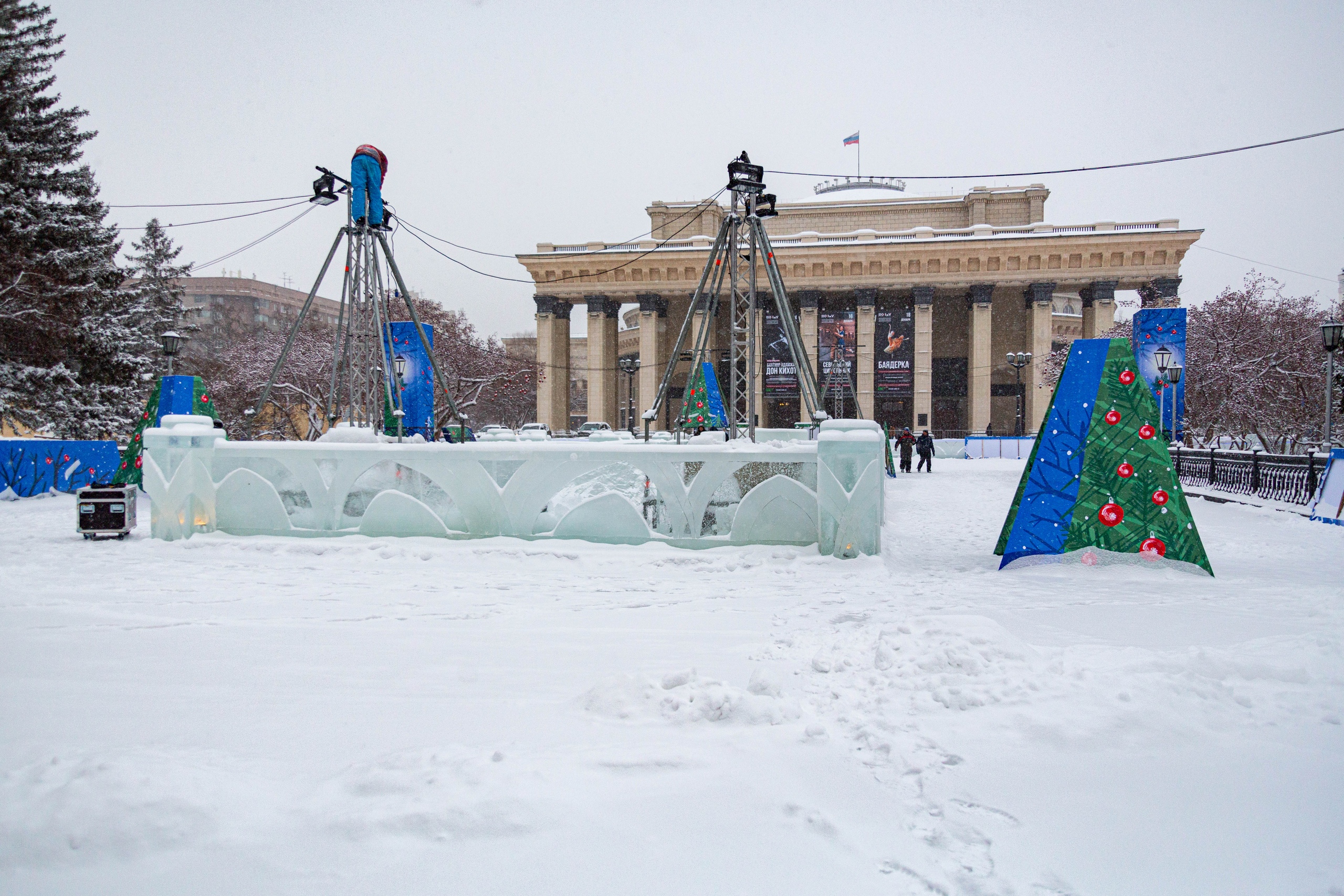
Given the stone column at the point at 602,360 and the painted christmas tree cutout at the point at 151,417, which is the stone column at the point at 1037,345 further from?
the painted christmas tree cutout at the point at 151,417

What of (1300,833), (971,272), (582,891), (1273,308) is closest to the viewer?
(582,891)

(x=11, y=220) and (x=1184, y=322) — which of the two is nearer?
(x=1184, y=322)

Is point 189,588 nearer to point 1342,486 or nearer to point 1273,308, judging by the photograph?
point 1342,486

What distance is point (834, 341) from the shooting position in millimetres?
44969

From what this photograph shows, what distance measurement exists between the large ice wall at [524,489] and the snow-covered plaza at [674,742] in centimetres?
164

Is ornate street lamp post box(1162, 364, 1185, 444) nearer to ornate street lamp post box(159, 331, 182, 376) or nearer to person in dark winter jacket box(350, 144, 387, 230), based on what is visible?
person in dark winter jacket box(350, 144, 387, 230)

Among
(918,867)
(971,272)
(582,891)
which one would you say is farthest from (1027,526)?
(971,272)

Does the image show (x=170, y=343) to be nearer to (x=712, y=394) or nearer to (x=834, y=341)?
(x=712, y=394)

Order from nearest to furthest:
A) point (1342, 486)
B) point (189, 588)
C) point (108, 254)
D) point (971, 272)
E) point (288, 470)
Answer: point (189, 588), point (288, 470), point (1342, 486), point (108, 254), point (971, 272)

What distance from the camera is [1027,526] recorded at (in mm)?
6793

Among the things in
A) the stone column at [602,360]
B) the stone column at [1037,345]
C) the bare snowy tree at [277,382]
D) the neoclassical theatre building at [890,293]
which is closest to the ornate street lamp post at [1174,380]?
the neoclassical theatre building at [890,293]

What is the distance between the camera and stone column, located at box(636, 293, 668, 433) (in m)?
48.5

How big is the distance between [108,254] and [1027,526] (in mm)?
27114

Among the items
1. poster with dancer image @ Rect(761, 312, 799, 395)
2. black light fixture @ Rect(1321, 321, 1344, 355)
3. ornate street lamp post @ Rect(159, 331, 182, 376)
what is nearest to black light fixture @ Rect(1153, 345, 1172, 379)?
black light fixture @ Rect(1321, 321, 1344, 355)
